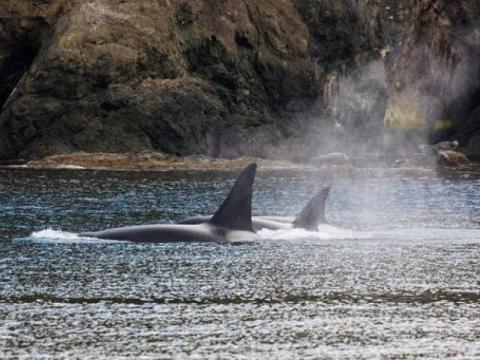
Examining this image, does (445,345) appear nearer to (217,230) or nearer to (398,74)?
(217,230)

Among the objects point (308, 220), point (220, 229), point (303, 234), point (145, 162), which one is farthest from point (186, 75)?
point (220, 229)

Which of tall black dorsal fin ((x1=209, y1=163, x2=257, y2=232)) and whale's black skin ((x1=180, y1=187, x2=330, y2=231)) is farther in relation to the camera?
whale's black skin ((x1=180, y1=187, x2=330, y2=231))

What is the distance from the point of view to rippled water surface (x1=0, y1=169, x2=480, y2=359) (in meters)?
28.6

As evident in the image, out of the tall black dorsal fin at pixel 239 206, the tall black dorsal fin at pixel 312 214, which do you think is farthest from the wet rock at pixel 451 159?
the tall black dorsal fin at pixel 239 206

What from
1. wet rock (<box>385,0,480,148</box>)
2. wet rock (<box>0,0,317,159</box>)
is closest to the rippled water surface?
wet rock (<box>0,0,317,159</box>)

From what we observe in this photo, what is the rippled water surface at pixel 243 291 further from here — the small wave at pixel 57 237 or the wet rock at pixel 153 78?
the wet rock at pixel 153 78

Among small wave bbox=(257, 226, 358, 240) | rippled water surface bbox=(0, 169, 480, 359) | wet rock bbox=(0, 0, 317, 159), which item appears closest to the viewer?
rippled water surface bbox=(0, 169, 480, 359)

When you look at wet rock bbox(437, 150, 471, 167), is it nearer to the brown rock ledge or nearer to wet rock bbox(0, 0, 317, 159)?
the brown rock ledge

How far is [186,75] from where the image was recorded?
393ft

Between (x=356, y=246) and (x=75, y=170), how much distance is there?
56232 mm

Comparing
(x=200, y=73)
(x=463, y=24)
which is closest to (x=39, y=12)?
(x=200, y=73)

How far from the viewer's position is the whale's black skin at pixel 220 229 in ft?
156

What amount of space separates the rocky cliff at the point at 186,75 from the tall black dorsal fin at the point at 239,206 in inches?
2490

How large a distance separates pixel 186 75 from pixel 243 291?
279 ft
